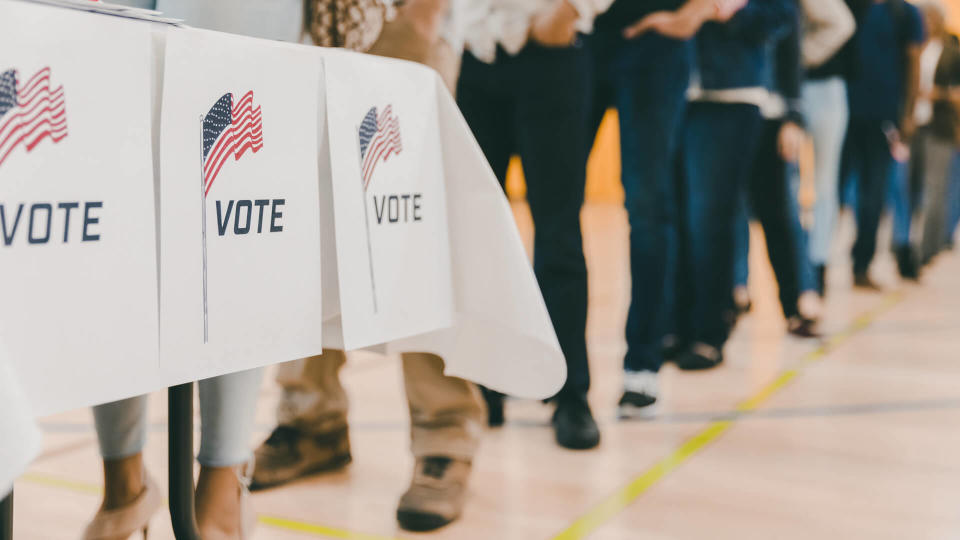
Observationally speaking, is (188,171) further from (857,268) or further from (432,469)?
(857,268)

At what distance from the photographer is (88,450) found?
152 cm

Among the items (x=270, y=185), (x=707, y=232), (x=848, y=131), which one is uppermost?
(x=848, y=131)

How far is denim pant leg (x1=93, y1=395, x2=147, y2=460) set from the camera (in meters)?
0.94

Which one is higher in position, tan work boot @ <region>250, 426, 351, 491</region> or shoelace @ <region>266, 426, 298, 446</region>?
shoelace @ <region>266, 426, 298, 446</region>

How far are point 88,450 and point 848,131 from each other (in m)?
3.48

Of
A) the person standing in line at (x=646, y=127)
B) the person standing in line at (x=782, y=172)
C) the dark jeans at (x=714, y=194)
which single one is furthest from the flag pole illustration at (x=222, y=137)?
the person standing in line at (x=782, y=172)

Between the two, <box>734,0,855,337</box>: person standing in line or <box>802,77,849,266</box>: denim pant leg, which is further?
<box>802,77,849,266</box>: denim pant leg

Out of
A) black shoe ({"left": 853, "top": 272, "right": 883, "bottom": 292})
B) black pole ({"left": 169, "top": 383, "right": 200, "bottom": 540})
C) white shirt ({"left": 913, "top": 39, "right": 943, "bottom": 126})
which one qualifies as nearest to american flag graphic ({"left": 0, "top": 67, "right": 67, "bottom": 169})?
black pole ({"left": 169, "top": 383, "right": 200, "bottom": 540})

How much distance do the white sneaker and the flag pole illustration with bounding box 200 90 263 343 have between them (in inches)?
49.6

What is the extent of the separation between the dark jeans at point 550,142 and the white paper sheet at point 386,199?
0.66 m

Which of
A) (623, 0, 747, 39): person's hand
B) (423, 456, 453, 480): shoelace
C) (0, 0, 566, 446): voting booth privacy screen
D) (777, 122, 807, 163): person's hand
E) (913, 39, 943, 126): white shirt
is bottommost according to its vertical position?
(423, 456, 453, 480): shoelace

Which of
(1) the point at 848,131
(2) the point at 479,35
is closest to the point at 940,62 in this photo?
(1) the point at 848,131

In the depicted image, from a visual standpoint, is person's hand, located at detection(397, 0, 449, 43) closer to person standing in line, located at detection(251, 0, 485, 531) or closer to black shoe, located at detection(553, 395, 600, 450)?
person standing in line, located at detection(251, 0, 485, 531)

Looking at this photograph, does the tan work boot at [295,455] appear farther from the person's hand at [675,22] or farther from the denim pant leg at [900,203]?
the denim pant leg at [900,203]
